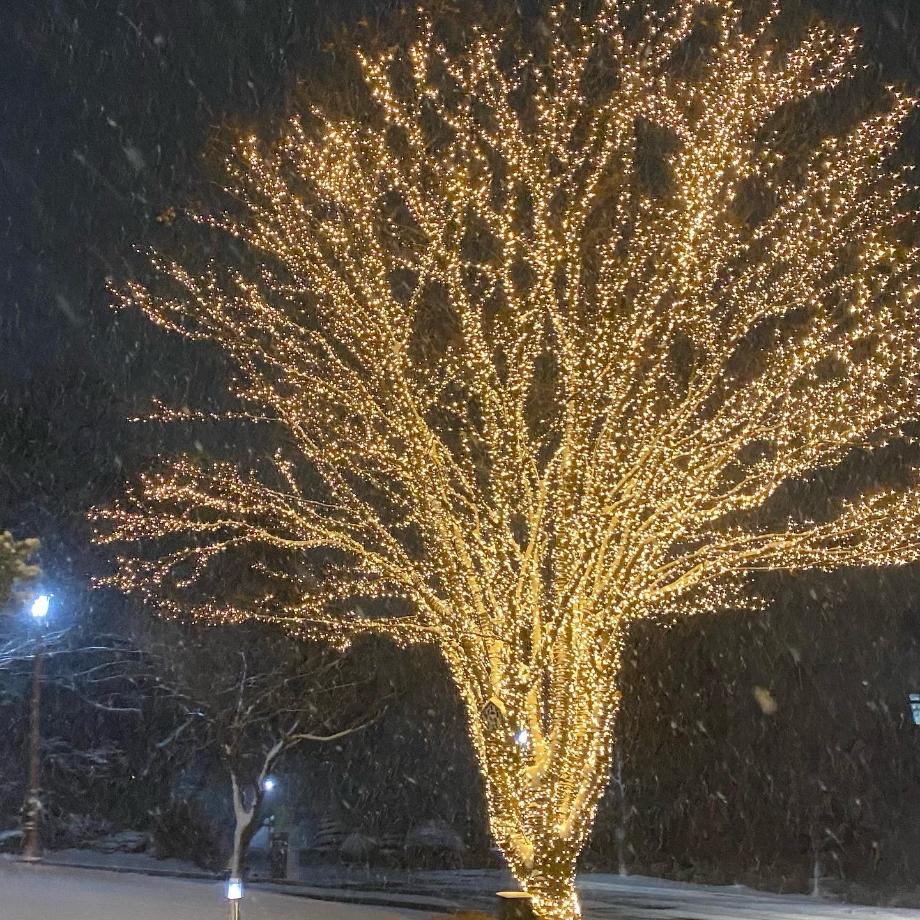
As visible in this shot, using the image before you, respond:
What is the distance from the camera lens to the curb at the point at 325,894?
2006 centimetres

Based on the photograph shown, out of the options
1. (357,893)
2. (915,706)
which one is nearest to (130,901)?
(357,893)

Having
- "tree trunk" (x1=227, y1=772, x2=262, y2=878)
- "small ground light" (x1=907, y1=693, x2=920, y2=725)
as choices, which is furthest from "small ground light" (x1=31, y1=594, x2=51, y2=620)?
"small ground light" (x1=907, y1=693, x2=920, y2=725)

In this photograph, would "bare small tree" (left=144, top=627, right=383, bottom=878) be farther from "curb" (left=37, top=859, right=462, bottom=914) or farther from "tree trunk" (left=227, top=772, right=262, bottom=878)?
"curb" (left=37, top=859, right=462, bottom=914)

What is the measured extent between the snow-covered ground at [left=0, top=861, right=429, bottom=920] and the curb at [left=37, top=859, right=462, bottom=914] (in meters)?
1.58

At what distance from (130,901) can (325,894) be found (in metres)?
8.19

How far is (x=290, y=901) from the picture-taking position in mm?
17766

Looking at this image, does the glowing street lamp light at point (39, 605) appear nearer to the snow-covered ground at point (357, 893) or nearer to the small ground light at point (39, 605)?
the small ground light at point (39, 605)

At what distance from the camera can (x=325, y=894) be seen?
2266 centimetres

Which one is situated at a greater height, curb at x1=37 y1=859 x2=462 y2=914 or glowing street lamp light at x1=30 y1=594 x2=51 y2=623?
glowing street lamp light at x1=30 y1=594 x2=51 y2=623

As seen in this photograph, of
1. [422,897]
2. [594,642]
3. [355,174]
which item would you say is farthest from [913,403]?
[422,897]

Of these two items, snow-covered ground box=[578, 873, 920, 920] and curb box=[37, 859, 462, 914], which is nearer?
curb box=[37, 859, 462, 914]

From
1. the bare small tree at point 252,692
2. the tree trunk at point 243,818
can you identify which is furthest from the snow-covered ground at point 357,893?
the bare small tree at point 252,692

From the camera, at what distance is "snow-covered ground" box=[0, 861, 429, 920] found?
13.5m

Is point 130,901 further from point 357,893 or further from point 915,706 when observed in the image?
point 915,706
